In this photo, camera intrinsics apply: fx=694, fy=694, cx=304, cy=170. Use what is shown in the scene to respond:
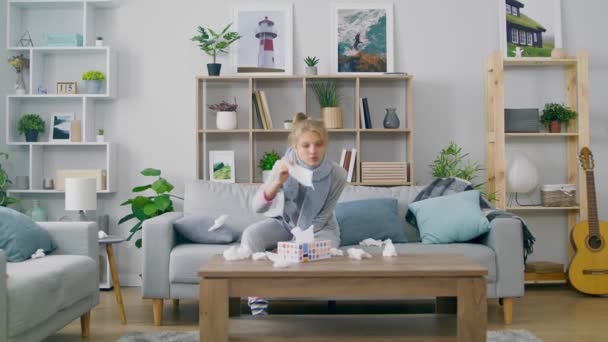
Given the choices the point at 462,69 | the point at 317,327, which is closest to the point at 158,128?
the point at 462,69

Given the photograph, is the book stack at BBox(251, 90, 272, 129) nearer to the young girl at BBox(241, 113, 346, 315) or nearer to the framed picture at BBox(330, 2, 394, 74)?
the framed picture at BBox(330, 2, 394, 74)

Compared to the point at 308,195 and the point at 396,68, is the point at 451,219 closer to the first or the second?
the point at 308,195

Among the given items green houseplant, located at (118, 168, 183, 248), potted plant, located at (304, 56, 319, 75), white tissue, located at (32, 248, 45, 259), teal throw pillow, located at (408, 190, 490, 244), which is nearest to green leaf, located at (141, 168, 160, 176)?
green houseplant, located at (118, 168, 183, 248)

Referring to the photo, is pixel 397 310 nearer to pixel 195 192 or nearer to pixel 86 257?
pixel 195 192

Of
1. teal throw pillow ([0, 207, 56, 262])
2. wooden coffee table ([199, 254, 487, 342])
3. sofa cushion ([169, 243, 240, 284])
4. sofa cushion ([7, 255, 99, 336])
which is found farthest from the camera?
sofa cushion ([169, 243, 240, 284])

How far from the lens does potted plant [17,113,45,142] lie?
513 centimetres

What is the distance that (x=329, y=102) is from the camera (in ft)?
16.7

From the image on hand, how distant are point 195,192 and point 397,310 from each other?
147 centimetres

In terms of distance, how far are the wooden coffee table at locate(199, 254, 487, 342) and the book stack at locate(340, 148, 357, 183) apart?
236 cm

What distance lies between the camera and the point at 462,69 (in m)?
5.29

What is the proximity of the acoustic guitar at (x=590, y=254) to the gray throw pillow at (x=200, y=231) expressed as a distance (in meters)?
2.43

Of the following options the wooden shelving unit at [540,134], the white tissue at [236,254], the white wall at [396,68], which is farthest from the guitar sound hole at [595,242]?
the white tissue at [236,254]

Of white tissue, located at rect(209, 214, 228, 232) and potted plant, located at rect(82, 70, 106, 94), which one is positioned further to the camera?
potted plant, located at rect(82, 70, 106, 94)

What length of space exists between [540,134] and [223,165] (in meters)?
2.30
